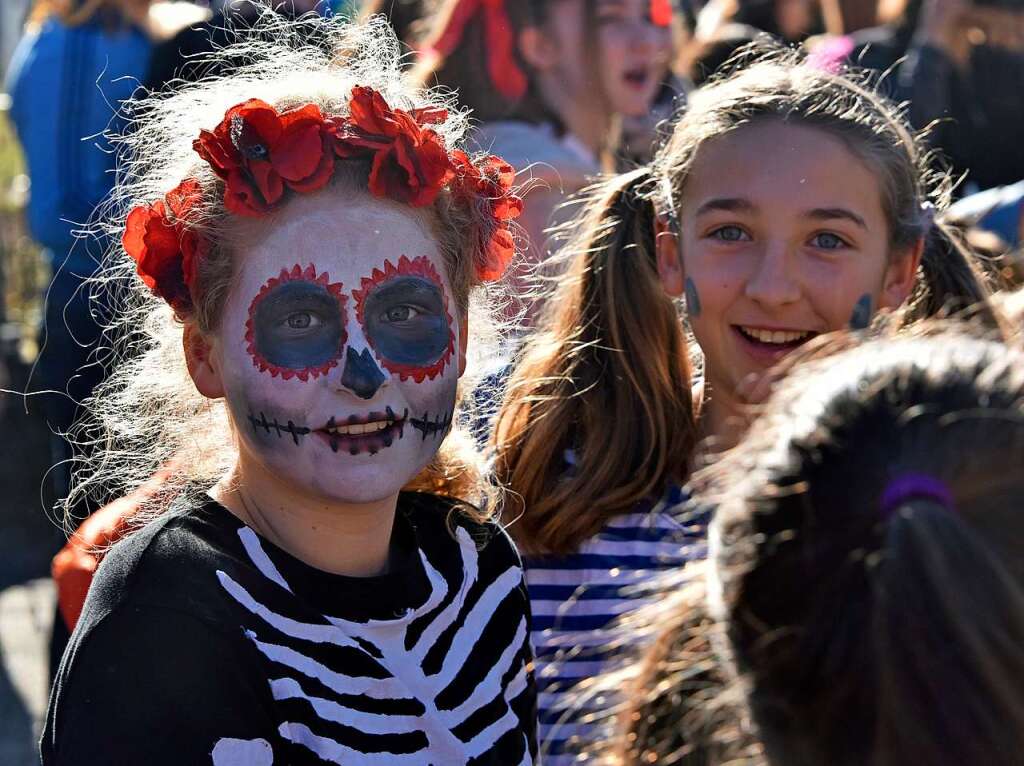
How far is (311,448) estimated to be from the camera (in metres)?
1.86

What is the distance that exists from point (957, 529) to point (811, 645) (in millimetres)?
142

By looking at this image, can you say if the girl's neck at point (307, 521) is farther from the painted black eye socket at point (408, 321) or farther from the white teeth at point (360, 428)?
the painted black eye socket at point (408, 321)

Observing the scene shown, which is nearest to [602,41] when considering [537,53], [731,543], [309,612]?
[537,53]

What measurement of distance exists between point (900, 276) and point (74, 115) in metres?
2.38

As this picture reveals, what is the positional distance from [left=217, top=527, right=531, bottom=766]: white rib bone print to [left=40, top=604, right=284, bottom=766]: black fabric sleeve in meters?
0.05

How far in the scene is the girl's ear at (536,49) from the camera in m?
3.89

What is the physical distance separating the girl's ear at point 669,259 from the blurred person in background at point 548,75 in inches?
53.5

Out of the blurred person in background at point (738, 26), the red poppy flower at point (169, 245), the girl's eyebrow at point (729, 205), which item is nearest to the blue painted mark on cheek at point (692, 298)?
the girl's eyebrow at point (729, 205)

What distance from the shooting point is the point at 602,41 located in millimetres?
3988

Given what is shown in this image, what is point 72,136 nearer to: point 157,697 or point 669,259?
point 669,259

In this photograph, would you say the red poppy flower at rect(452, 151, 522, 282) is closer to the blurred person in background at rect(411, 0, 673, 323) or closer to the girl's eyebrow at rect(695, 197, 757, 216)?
the girl's eyebrow at rect(695, 197, 757, 216)

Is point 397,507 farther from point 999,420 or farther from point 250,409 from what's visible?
point 999,420

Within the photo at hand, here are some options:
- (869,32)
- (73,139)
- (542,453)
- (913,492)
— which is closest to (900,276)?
(542,453)

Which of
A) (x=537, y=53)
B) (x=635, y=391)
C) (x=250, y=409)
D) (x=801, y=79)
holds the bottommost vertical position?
(x=250, y=409)
